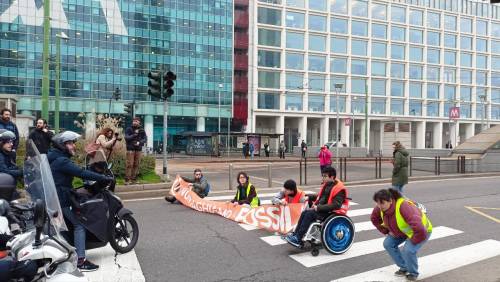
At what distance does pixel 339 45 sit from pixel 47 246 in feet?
215

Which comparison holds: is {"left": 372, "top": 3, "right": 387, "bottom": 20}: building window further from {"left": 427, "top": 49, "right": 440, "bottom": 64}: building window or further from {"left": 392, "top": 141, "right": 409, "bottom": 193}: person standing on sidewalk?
{"left": 392, "top": 141, "right": 409, "bottom": 193}: person standing on sidewalk

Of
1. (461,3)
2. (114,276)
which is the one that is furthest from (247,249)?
(461,3)

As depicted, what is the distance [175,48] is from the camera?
207 feet

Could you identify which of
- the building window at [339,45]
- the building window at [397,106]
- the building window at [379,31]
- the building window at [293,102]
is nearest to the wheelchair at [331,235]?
the building window at [293,102]

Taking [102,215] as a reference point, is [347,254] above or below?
below

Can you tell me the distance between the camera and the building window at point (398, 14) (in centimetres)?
6956

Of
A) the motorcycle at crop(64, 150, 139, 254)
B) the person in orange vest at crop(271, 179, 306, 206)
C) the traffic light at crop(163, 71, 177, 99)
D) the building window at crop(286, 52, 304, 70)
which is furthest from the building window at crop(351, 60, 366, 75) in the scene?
the motorcycle at crop(64, 150, 139, 254)

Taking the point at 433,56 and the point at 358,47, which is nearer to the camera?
the point at 358,47

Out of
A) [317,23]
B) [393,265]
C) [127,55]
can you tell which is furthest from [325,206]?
[317,23]

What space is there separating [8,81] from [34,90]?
10.3ft

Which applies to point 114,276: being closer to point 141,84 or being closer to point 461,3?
point 141,84

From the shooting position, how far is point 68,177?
5.56m

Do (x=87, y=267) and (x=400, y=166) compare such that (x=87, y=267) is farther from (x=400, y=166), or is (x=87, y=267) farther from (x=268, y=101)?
(x=268, y=101)

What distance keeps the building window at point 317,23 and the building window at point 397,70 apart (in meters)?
13.9
